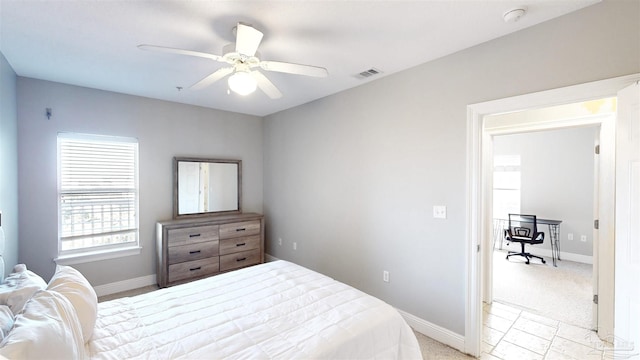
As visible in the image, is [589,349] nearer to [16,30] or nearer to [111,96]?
[16,30]

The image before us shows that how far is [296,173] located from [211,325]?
2.78 metres

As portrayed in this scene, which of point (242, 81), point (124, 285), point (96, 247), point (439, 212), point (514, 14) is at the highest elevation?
point (514, 14)

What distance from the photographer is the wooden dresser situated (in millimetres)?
3443

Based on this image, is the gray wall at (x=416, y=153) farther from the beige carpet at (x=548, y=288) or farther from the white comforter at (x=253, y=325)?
the beige carpet at (x=548, y=288)

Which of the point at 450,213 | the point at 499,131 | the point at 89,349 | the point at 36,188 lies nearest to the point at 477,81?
the point at 450,213

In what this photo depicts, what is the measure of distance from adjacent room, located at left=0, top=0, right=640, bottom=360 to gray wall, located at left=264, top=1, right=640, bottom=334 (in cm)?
2

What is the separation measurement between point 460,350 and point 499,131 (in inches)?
97.7

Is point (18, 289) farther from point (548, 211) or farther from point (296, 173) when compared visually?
point (548, 211)

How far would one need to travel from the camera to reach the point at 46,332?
106 cm

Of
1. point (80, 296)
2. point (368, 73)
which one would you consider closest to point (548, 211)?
→ point (368, 73)

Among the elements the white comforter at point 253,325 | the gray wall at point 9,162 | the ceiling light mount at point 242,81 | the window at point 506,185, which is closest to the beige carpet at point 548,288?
the window at point 506,185

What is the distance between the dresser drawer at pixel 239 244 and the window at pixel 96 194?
113 centimetres

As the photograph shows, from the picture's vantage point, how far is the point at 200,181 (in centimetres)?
409

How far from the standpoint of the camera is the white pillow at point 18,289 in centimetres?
146
